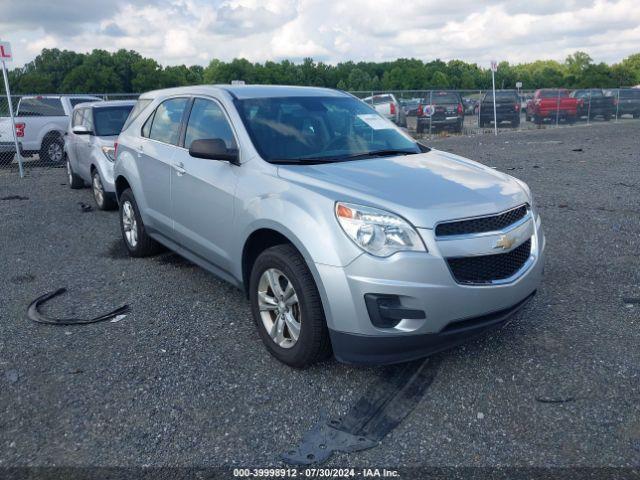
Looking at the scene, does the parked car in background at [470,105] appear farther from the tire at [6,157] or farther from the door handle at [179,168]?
the door handle at [179,168]

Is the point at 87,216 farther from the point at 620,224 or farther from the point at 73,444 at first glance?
the point at 620,224

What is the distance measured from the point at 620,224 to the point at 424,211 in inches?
203

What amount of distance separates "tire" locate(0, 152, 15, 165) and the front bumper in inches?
584

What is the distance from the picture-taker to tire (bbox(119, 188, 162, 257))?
607 centimetres

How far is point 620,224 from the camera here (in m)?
7.38

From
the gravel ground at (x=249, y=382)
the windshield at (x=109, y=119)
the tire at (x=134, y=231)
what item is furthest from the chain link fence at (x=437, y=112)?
the gravel ground at (x=249, y=382)

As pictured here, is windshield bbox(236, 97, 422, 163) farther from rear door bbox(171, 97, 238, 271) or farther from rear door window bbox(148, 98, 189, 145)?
rear door window bbox(148, 98, 189, 145)

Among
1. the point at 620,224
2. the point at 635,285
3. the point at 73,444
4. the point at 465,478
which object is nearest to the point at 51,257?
the point at 73,444

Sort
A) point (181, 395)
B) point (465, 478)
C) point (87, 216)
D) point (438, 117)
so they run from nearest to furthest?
1. point (465, 478)
2. point (181, 395)
3. point (87, 216)
4. point (438, 117)

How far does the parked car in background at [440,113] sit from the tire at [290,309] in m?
21.1

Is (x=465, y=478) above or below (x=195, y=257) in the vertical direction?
below

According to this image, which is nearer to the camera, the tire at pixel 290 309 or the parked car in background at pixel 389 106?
the tire at pixel 290 309

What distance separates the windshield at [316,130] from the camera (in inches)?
167

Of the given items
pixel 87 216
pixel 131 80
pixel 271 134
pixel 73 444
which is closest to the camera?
pixel 73 444
